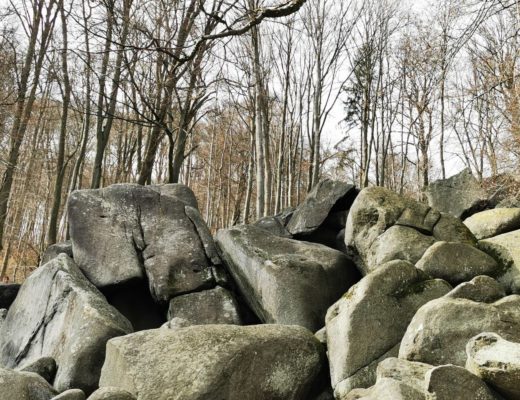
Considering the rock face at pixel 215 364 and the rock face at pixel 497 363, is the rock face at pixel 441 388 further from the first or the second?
the rock face at pixel 215 364

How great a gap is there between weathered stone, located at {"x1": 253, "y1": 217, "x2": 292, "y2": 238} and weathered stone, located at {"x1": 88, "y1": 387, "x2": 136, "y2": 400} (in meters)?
7.42

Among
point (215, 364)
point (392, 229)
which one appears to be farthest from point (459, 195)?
point (215, 364)

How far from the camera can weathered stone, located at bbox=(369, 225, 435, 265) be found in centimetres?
861

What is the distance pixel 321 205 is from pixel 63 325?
6350mm

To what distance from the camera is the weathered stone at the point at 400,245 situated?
8609 millimetres

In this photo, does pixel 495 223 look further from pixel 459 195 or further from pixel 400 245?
pixel 459 195

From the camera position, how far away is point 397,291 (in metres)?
7.03

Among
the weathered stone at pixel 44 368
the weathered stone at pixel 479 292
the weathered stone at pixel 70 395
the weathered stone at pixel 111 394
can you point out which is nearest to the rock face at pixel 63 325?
the weathered stone at pixel 44 368

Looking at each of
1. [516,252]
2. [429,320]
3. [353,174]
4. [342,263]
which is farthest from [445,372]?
[353,174]

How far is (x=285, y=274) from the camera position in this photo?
9141 millimetres

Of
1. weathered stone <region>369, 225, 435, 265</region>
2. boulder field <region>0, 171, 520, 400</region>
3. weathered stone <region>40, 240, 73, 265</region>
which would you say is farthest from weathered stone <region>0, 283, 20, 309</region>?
weathered stone <region>369, 225, 435, 265</region>

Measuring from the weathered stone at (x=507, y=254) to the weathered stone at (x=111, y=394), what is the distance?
227 inches

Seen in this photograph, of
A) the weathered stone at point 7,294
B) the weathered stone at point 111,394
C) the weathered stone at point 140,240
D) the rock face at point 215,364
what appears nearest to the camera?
the weathered stone at point 111,394

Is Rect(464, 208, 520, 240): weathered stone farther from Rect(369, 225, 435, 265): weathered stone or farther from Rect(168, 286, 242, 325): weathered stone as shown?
Rect(168, 286, 242, 325): weathered stone
